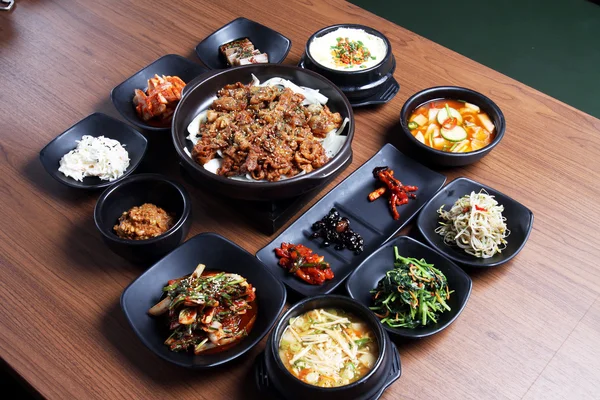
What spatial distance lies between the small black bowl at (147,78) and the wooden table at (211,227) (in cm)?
13

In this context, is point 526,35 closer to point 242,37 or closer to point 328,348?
point 242,37

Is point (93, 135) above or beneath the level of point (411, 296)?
above

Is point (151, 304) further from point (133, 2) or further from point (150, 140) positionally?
point (133, 2)

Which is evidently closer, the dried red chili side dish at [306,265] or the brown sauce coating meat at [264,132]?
the dried red chili side dish at [306,265]

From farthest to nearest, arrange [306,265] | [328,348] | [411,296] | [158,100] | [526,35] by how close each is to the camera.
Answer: [526,35] < [158,100] < [306,265] < [411,296] < [328,348]

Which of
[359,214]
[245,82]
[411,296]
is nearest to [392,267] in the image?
[411,296]

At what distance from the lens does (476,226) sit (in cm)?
234

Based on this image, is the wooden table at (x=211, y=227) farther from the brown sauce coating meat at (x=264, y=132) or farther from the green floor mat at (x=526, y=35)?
the green floor mat at (x=526, y=35)

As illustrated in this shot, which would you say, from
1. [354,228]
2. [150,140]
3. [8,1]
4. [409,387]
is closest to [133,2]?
[8,1]

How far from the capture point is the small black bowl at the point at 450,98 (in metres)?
2.63

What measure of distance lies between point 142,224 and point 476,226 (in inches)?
53.8

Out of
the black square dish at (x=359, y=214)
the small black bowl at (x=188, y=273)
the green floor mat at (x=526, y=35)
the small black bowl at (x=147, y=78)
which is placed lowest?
the green floor mat at (x=526, y=35)

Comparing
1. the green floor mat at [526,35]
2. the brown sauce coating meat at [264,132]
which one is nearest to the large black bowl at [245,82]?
the brown sauce coating meat at [264,132]

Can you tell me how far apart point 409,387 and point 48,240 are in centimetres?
163
